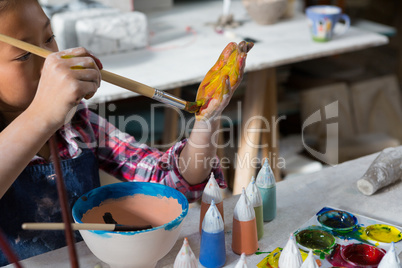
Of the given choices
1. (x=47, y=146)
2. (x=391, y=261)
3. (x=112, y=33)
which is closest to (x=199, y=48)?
(x=112, y=33)

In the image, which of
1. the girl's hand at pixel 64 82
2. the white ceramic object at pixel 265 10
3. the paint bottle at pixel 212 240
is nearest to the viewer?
the girl's hand at pixel 64 82

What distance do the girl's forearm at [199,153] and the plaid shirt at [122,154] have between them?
0.02 metres

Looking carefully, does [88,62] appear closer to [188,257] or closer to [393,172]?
[188,257]

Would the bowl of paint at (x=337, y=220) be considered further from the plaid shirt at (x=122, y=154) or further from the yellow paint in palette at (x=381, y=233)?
the plaid shirt at (x=122, y=154)

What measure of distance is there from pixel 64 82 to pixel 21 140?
0.42 feet

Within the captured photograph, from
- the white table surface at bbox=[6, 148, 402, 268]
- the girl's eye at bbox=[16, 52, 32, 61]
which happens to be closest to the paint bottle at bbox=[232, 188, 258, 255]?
the white table surface at bbox=[6, 148, 402, 268]

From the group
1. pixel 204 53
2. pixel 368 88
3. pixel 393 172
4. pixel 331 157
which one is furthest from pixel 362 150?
pixel 393 172

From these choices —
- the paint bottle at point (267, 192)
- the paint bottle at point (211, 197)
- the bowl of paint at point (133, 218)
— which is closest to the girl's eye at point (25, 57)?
the bowl of paint at point (133, 218)

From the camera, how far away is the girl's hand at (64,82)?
74 cm

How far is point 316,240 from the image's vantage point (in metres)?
0.94

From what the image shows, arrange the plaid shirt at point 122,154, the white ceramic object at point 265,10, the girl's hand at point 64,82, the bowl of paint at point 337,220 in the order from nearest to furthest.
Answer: the girl's hand at point 64,82
the bowl of paint at point 337,220
the plaid shirt at point 122,154
the white ceramic object at point 265,10

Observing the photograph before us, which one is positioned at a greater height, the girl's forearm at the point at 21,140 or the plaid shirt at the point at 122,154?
the girl's forearm at the point at 21,140

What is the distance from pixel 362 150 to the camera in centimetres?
263

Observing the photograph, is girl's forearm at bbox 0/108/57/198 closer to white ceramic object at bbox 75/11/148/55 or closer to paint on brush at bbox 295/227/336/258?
paint on brush at bbox 295/227/336/258
